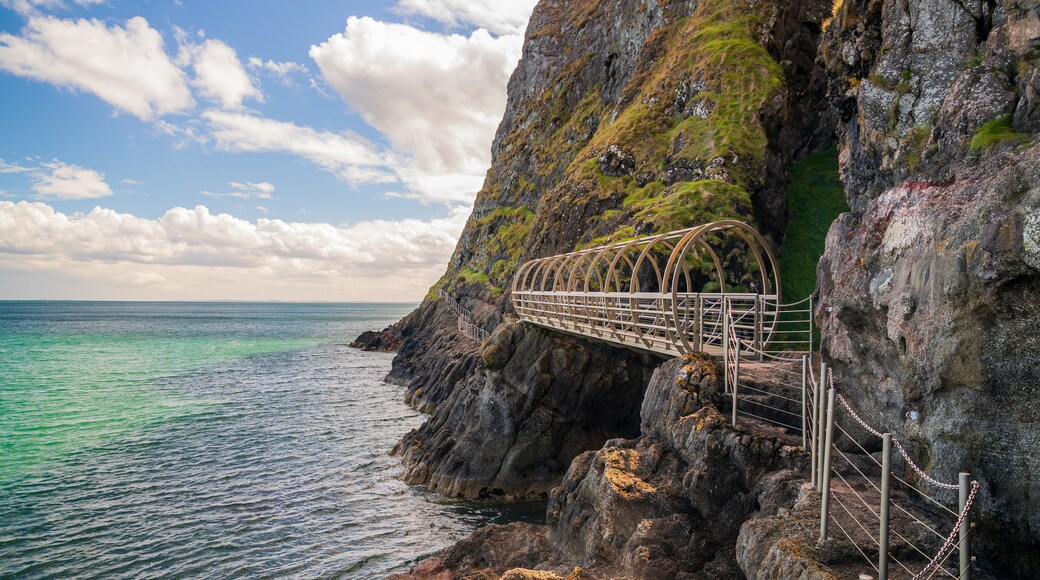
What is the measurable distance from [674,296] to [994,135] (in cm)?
691

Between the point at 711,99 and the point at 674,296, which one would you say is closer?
the point at 674,296

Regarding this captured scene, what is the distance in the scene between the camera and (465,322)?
54.3m

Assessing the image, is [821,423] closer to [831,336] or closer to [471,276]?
[831,336]

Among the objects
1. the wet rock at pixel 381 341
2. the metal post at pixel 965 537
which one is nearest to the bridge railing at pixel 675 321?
the metal post at pixel 965 537

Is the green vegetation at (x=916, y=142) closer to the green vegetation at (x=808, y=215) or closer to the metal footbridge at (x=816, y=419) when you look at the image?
the metal footbridge at (x=816, y=419)

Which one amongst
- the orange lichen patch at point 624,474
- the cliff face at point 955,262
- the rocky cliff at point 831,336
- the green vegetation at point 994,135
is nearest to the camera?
the cliff face at point 955,262

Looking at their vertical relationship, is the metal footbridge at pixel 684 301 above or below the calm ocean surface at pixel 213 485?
above

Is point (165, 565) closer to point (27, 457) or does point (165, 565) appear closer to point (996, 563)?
point (27, 457)

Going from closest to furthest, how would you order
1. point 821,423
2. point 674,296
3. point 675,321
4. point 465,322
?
1. point 821,423
2. point 674,296
3. point 675,321
4. point 465,322

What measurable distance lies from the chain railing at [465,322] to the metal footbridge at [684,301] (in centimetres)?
1513

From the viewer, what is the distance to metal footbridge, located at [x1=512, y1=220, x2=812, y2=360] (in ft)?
53.0

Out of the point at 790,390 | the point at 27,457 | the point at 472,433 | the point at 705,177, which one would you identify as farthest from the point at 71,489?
the point at 705,177

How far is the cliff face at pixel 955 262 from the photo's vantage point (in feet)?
23.7

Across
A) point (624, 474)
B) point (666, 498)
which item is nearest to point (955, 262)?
point (666, 498)
